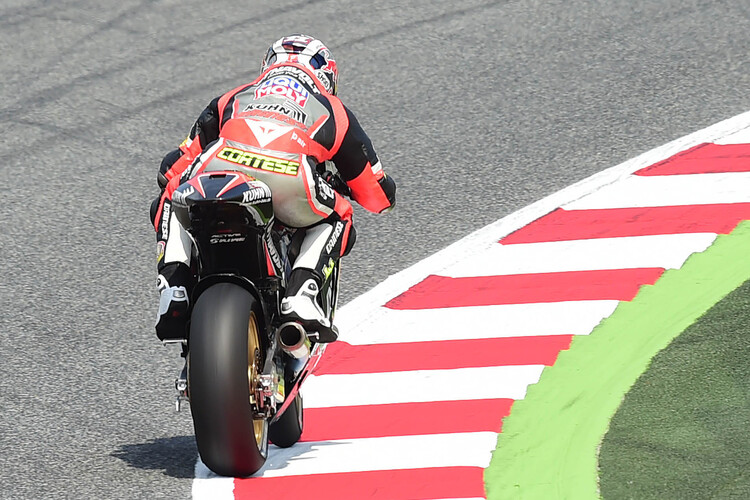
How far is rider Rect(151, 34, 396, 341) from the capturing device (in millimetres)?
5398

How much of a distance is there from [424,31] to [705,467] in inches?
256

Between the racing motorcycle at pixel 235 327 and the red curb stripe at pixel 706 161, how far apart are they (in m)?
4.08

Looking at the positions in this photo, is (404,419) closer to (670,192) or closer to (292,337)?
(292,337)

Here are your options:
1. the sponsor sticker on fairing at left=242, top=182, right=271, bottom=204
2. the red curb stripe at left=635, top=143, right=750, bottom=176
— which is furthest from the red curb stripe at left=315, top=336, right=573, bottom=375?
the red curb stripe at left=635, top=143, right=750, bottom=176

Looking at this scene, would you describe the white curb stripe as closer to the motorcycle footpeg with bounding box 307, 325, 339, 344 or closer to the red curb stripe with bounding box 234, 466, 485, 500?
the red curb stripe with bounding box 234, 466, 485, 500

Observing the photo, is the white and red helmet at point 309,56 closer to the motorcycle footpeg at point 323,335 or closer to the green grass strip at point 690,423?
the motorcycle footpeg at point 323,335

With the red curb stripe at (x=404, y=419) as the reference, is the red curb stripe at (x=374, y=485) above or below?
above

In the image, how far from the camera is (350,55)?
10797mm

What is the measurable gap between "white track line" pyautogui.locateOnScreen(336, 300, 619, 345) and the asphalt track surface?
0.40 meters

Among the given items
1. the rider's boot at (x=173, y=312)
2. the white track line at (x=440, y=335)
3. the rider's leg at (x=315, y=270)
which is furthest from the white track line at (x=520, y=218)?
the rider's boot at (x=173, y=312)

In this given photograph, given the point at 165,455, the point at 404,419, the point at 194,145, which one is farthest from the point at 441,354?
the point at 194,145

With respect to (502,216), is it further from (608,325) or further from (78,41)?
(78,41)

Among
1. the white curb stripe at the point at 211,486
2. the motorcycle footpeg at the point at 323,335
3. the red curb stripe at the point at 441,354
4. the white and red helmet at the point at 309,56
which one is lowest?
the red curb stripe at the point at 441,354

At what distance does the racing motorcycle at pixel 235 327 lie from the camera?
5066 mm
